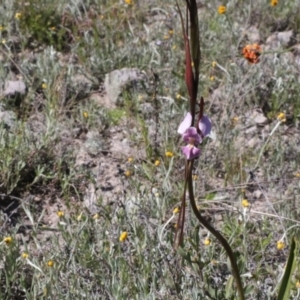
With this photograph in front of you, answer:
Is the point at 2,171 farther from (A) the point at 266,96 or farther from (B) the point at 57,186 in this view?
(A) the point at 266,96

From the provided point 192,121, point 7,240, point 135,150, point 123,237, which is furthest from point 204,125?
point 135,150

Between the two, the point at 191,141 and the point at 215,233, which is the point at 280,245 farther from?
the point at 191,141

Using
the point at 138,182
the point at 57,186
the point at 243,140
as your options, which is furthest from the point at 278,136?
the point at 57,186

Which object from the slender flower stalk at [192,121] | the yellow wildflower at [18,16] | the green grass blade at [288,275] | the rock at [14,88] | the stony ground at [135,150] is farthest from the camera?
the yellow wildflower at [18,16]

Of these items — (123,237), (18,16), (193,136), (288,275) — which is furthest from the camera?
(18,16)

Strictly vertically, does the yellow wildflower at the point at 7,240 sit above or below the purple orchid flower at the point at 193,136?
below

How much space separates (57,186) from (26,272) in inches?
26.9

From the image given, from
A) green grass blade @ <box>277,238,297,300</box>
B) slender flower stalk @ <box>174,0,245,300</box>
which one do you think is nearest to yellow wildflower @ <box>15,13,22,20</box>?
slender flower stalk @ <box>174,0,245,300</box>

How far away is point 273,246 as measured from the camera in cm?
277

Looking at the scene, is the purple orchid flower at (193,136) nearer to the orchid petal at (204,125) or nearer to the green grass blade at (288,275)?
the orchid petal at (204,125)

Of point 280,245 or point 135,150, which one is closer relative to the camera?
point 280,245

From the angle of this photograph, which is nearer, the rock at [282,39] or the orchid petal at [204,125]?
the orchid petal at [204,125]

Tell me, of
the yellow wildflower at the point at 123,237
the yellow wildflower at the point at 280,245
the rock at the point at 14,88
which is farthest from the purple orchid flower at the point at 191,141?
the rock at the point at 14,88

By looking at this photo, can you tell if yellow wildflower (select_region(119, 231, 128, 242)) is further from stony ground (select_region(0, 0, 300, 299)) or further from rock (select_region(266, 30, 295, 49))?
rock (select_region(266, 30, 295, 49))
